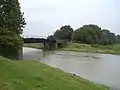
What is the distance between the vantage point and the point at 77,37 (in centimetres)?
15375

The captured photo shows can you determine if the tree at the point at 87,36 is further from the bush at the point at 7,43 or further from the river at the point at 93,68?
the bush at the point at 7,43

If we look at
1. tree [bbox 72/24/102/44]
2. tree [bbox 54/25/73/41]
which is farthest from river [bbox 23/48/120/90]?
tree [bbox 54/25/73/41]

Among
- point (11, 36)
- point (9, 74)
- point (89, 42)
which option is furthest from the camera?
point (89, 42)

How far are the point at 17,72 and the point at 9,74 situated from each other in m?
1.08

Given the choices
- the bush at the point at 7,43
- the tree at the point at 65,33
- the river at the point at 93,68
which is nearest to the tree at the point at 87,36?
the tree at the point at 65,33

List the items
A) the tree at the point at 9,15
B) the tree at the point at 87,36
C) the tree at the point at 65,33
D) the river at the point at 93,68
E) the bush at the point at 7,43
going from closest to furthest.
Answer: the river at the point at 93,68 → the bush at the point at 7,43 → the tree at the point at 9,15 → the tree at the point at 87,36 → the tree at the point at 65,33

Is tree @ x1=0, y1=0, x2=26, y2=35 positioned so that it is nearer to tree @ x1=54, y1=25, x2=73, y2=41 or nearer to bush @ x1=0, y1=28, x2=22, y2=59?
bush @ x1=0, y1=28, x2=22, y2=59

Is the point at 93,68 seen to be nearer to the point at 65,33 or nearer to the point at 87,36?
the point at 87,36

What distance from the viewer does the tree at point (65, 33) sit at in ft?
567

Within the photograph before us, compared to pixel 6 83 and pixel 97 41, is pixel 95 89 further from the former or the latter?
pixel 97 41

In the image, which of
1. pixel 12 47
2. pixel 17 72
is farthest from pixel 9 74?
pixel 12 47

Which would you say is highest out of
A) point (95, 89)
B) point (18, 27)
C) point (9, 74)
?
point (18, 27)

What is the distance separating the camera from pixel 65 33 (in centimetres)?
17375

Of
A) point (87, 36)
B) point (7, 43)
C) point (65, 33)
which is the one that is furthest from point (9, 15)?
point (65, 33)
